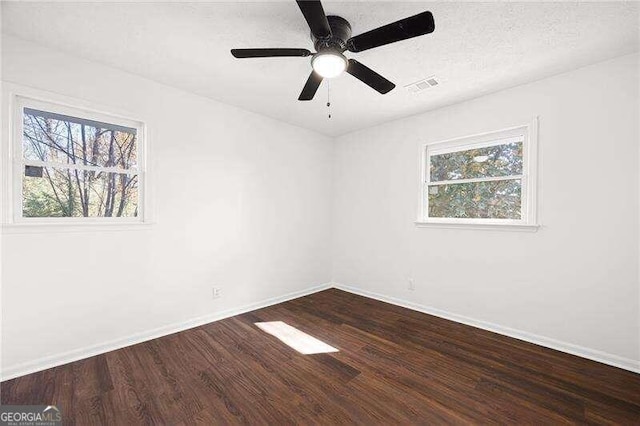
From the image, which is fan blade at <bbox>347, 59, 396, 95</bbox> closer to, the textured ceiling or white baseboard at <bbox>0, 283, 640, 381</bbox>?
the textured ceiling

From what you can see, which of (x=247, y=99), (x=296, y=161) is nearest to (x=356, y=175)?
(x=296, y=161)

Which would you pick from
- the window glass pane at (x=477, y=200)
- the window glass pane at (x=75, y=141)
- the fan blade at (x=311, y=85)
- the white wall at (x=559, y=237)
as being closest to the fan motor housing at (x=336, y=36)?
the fan blade at (x=311, y=85)

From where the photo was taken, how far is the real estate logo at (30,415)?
5.27 feet

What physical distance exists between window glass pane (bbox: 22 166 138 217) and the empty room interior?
1cm

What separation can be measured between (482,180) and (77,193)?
13.3ft

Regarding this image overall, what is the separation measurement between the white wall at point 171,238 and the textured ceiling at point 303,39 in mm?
277

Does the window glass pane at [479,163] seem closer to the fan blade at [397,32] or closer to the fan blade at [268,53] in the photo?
the fan blade at [397,32]

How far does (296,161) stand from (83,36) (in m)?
2.54

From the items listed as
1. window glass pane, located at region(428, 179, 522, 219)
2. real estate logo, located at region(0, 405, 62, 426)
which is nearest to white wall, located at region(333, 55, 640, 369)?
window glass pane, located at region(428, 179, 522, 219)

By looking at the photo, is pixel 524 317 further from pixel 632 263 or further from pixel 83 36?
pixel 83 36

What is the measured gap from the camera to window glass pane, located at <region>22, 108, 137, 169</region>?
216 centimetres

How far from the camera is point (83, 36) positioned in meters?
2.03

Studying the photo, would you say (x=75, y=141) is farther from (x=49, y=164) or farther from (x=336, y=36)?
(x=336, y=36)

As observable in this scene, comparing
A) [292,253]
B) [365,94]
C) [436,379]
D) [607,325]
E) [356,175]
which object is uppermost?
[365,94]
